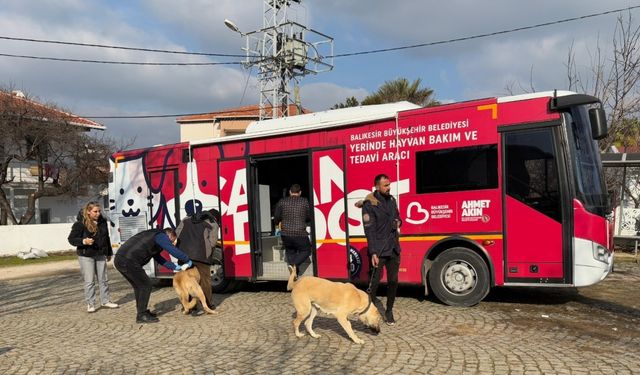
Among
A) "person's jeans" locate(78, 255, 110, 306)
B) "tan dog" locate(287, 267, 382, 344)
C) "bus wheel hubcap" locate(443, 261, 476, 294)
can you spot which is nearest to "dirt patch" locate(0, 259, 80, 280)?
"person's jeans" locate(78, 255, 110, 306)

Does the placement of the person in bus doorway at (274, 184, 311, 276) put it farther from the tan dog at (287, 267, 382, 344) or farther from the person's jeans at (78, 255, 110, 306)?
the person's jeans at (78, 255, 110, 306)

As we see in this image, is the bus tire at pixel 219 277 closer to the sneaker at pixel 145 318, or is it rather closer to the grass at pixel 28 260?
the sneaker at pixel 145 318

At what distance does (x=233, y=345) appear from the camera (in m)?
5.54

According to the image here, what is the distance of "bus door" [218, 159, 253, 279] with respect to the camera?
8.80m

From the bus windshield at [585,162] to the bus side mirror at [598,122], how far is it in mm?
147

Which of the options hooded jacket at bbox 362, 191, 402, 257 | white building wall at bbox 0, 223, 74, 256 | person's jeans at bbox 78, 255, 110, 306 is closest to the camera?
hooded jacket at bbox 362, 191, 402, 257

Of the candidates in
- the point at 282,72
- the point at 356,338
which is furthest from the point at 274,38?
the point at 356,338

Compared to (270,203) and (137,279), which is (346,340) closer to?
(137,279)

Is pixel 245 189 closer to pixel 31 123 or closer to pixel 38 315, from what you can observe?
pixel 38 315

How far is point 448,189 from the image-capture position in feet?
23.1

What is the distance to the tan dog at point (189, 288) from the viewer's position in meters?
7.01

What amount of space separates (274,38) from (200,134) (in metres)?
18.1

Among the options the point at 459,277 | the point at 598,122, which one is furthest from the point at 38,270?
the point at 598,122

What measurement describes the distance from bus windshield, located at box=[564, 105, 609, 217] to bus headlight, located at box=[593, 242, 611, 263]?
0.43 metres
